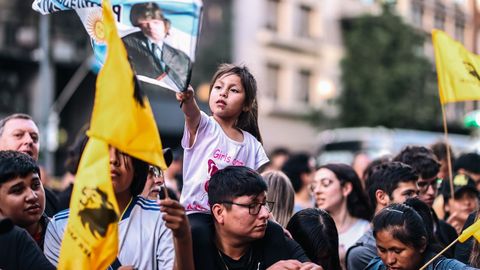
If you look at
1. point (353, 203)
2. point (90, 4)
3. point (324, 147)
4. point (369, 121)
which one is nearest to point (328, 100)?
point (369, 121)

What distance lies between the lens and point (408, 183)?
5984mm

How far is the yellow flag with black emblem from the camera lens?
147 inches

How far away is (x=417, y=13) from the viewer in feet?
119

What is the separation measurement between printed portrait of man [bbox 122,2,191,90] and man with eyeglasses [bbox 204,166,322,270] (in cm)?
60

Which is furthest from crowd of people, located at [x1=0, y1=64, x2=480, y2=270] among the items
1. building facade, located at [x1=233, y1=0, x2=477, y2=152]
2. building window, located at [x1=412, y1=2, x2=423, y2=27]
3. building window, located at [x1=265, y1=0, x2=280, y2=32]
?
building window, located at [x1=412, y1=2, x2=423, y2=27]

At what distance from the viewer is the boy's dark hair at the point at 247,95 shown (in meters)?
5.13

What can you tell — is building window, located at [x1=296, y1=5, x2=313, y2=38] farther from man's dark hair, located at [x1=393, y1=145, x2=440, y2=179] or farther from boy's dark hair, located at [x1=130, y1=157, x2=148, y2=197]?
boy's dark hair, located at [x1=130, y1=157, x2=148, y2=197]

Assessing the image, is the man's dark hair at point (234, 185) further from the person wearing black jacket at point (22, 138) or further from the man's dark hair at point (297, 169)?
the man's dark hair at point (297, 169)

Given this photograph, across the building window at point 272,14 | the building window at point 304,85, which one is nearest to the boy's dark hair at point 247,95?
the building window at point 272,14

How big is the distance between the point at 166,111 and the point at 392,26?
8.25m

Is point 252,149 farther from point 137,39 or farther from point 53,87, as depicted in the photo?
point 53,87

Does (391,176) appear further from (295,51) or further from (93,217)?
(295,51)

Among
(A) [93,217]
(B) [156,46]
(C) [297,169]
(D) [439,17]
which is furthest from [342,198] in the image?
(D) [439,17]

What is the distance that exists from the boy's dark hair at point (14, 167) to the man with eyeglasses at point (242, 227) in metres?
0.91
